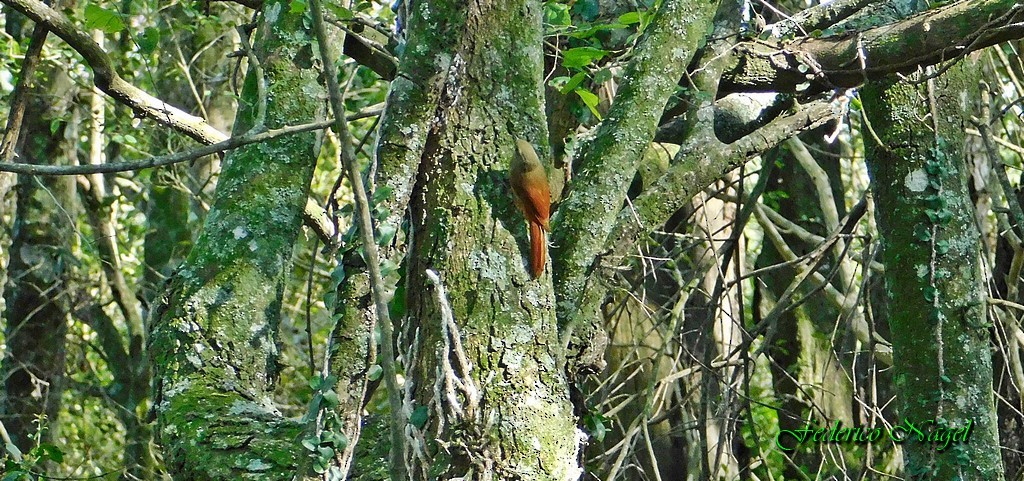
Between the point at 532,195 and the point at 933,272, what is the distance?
1.61 metres

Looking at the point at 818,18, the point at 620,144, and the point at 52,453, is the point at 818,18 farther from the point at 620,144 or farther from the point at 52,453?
the point at 52,453

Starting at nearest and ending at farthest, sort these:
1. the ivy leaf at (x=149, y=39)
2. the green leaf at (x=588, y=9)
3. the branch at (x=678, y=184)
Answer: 1. the branch at (x=678, y=184)
2. the ivy leaf at (x=149, y=39)
3. the green leaf at (x=588, y=9)

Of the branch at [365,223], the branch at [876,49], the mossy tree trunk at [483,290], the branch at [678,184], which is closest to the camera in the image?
the branch at [365,223]

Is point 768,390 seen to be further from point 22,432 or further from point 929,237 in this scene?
point 22,432

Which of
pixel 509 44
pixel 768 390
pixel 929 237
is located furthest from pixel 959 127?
pixel 768 390

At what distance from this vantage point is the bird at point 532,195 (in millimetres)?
1646

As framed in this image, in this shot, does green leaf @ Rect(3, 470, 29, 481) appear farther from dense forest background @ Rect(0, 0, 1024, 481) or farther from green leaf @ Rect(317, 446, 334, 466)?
green leaf @ Rect(317, 446, 334, 466)

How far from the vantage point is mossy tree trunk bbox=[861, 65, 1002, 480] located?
2.70 meters

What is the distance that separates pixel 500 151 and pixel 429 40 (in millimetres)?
240

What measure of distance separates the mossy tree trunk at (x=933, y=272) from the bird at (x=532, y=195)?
1551 millimetres

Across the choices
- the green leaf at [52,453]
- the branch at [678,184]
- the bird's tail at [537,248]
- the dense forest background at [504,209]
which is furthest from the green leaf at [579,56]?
the green leaf at [52,453]

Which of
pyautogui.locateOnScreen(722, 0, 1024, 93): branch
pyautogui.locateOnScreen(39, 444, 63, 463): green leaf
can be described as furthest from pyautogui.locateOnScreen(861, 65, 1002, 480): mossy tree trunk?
pyautogui.locateOnScreen(39, 444, 63, 463): green leaf

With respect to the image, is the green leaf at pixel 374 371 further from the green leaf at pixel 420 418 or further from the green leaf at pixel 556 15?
the green leaf at pixel 556 15

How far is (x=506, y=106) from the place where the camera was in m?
1.71
